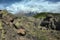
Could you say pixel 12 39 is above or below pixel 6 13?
below

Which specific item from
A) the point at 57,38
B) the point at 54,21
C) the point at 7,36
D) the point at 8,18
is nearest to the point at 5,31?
the point at 7,36

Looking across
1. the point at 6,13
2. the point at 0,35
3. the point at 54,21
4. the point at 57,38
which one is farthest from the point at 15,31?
the point at 54,21

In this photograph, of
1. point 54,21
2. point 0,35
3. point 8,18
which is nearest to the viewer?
point 0,35

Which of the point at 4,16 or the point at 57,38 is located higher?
the point at 4,16

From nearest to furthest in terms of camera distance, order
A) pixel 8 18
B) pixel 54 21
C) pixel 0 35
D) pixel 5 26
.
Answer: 1. pixel 0 35
2. pixel 5 26
3. pixel 8 18
4. pixel 54 21

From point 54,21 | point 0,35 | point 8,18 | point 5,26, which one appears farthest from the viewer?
point 54,21

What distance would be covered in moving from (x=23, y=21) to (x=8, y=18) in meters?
1.07

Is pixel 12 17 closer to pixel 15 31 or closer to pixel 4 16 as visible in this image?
pixel 4 16

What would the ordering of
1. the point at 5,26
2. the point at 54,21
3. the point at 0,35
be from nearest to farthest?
the point at 0,35, the point at 5,26, the point at 54,21

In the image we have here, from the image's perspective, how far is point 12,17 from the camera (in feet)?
42.4

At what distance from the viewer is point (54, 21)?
19.4m

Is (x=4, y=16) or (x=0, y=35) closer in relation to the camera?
(x=0, y=35)

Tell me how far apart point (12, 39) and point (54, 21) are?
8.91 metres

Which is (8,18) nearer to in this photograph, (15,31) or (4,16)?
(4,16)
